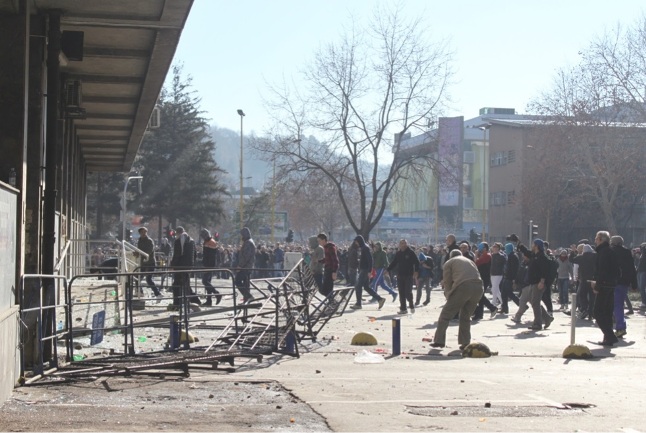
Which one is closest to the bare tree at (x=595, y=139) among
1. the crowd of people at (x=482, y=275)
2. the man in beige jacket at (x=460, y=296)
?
the crowd of people at (x=482, y=275)

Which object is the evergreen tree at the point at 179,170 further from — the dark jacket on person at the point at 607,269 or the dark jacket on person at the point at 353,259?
the dark jacket on person at the point at 607,269

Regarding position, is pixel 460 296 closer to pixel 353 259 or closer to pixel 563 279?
pixel 563 279

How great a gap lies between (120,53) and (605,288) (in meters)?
8.52

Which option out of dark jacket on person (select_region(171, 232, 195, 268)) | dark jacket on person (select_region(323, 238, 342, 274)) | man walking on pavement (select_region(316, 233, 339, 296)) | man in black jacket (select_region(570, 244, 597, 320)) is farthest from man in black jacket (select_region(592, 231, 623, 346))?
dark jacket on person (select_region(171, 232, 195, 268))

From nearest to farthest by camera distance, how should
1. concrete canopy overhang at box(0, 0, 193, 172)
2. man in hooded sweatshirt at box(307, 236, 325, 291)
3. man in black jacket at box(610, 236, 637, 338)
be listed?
concrete canopy overhang at box(0, 0, 193, 172)
man in black jacket at box(610, 236, 637, 338)
man in hooded sweatshirt at box(307, 236, 325, 291)

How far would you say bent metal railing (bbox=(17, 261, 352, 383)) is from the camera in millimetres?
11508

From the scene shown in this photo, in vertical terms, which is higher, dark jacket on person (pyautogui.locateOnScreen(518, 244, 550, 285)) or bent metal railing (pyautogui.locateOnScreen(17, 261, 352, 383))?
dark jacket on person (pyautogui.locateOnScreen(518, 244, 550, 285))

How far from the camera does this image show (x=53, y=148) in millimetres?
11938

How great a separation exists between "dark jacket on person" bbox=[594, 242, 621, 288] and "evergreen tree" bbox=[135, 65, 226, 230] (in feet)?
176

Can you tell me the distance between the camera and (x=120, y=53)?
14.9 m

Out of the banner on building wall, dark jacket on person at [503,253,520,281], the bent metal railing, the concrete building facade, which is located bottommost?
the bent metal railing

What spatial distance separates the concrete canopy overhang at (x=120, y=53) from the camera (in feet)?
39.0

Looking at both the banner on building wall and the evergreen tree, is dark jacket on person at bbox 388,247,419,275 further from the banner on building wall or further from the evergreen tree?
the evergreen tree

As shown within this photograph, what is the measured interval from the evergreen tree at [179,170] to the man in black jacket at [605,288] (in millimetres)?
53690
